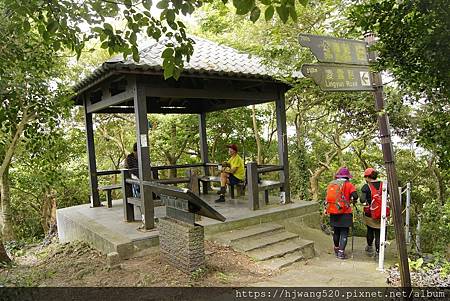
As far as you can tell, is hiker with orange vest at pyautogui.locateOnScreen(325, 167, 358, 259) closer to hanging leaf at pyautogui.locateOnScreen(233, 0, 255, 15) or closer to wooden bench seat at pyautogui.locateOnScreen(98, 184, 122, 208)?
hanging leaf at pyautogui.locateOnScreen(233, 0, 255, 15)

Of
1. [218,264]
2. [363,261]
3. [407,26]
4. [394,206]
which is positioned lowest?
[363,261]

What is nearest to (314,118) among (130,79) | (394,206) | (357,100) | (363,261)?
(357,100)

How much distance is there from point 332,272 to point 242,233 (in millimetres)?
1674

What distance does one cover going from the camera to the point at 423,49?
2404mm

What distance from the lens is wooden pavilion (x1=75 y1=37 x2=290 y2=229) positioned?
5879mm

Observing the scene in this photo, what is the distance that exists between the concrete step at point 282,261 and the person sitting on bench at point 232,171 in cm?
287

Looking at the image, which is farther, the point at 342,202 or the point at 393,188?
the point at 342,202

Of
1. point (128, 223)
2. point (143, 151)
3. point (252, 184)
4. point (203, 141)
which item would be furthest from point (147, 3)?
point (203, 141)

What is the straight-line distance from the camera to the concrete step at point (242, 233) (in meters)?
5.74

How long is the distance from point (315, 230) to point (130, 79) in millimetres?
5039

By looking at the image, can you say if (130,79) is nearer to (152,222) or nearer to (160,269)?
(152,222)

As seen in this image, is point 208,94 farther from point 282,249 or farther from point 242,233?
point 282,249

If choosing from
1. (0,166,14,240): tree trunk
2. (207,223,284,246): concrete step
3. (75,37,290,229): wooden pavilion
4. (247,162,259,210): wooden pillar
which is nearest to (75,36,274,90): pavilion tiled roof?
(75,37,290,229): wooden pavilion

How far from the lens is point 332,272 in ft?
16.4
